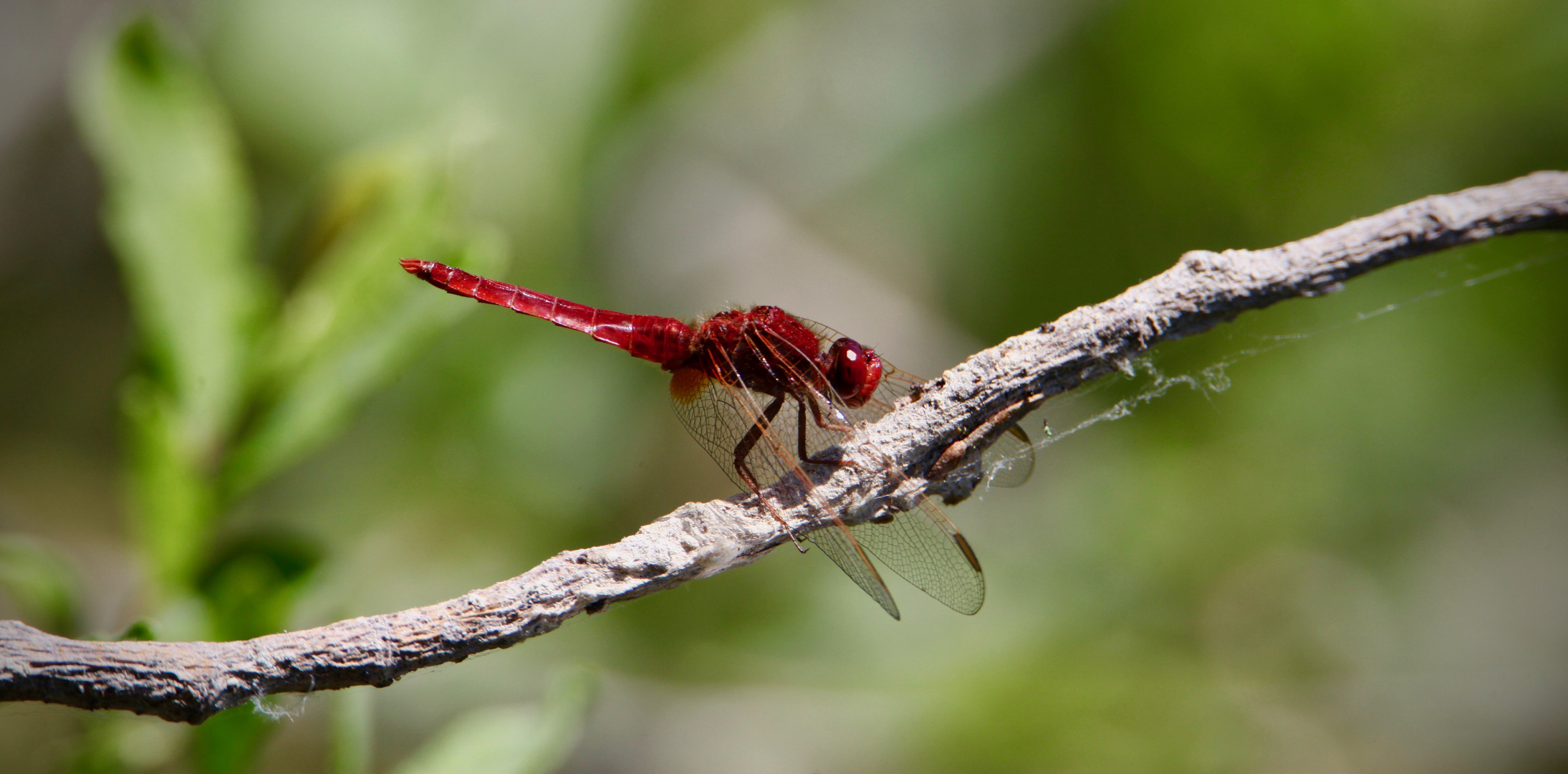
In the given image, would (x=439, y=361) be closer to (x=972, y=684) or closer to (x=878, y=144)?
(x=878, y=144)

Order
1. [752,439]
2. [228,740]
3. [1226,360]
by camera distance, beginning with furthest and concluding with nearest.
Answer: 1. [1226,360]
2. [752,439]
3. [228,740]

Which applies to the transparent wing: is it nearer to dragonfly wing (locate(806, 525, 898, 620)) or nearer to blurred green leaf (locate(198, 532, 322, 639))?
dragonfly wing (locate(806, 525, 898, 620))

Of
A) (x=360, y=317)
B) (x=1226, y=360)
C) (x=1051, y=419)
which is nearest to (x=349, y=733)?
(x=360, y=317)

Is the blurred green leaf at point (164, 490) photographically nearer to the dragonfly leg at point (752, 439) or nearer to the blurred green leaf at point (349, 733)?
the blurred green leaf at point (349, 733)

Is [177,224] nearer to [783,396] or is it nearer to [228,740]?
[228,740]

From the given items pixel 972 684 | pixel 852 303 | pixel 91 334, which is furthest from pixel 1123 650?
pixel 91 334

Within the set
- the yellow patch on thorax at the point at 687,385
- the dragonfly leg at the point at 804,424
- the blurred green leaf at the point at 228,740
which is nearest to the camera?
the blurred green leaf at the point at 228,740

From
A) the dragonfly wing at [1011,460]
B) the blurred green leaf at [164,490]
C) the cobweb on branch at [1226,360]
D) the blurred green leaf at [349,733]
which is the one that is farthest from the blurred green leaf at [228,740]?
the cobweb on branch at [1226,360]
